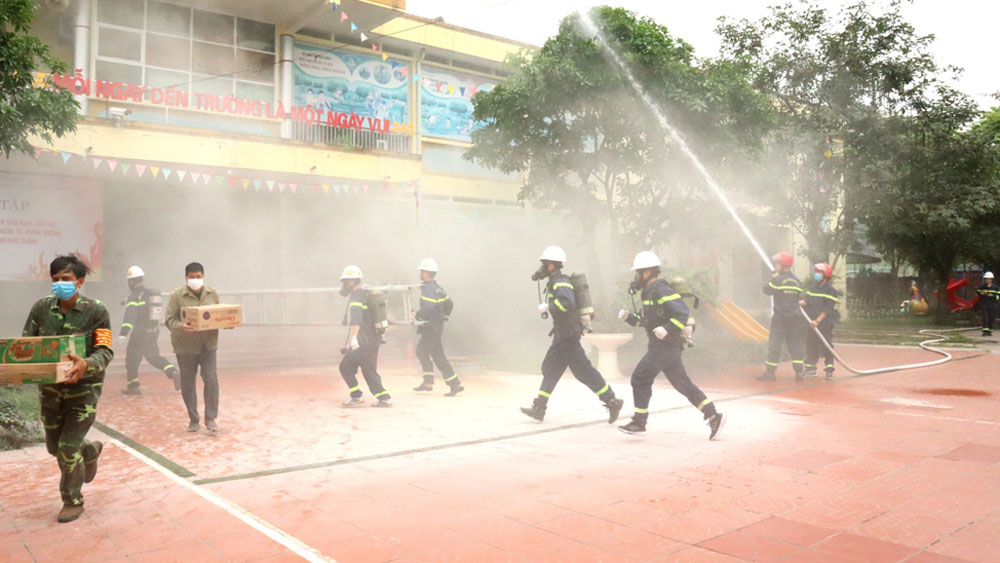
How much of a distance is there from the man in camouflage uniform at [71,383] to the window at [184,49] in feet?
40.3

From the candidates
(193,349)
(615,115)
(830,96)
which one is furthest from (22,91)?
(830,96)

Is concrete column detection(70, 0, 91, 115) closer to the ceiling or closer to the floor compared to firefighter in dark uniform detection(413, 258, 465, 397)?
closer to the ceiling

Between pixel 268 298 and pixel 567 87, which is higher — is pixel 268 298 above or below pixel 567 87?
below

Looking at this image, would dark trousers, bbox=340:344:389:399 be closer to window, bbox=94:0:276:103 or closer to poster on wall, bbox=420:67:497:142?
window, bbox=94:0:276:103

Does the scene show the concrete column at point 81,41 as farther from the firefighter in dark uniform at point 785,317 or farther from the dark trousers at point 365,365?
the firefighter in dark uniform at point 785,317

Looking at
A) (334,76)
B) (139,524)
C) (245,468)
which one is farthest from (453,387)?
(334,76)

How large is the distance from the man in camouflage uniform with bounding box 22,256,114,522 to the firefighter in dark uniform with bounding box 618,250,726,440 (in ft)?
14.4

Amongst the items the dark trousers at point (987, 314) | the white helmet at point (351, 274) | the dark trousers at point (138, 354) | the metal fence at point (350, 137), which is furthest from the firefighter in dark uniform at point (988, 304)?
the dark trousers at point (138, 354)

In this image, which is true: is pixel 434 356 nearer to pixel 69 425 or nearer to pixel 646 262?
pixel 646 262

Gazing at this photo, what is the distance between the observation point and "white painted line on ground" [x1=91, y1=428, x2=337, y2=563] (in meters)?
3.65

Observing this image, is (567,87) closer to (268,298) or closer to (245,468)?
(268,298)

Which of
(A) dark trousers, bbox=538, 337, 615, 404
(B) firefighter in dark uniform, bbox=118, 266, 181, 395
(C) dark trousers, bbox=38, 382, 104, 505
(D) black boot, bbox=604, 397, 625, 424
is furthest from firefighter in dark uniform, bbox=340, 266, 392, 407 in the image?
(C) dark trousers, bbox=38, 382, 104, 505

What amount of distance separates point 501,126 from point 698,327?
229 inches

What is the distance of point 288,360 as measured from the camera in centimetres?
1407
